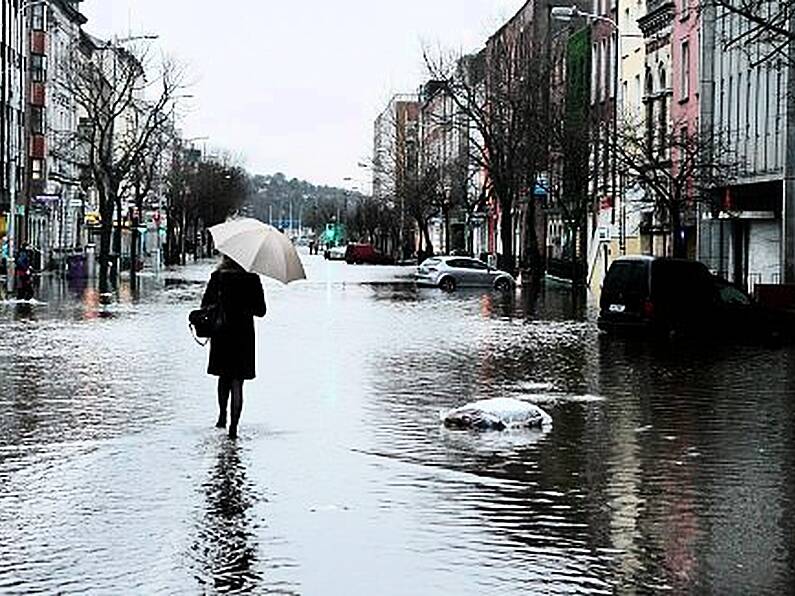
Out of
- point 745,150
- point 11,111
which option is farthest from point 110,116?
point 745,150

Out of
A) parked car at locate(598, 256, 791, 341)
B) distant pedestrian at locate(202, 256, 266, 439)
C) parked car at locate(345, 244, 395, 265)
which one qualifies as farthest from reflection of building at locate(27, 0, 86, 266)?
distant pedestrian at locate(202, 256, 266, 439)

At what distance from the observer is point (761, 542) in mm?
10633

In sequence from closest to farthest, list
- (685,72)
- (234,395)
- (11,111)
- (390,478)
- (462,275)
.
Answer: (390,478)
(234,395)
(685,72)
(462,275)
(11,111)

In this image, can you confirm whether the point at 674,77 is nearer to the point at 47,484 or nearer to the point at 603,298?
the point at 603,298

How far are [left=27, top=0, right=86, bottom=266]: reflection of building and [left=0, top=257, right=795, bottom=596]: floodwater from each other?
6527 centimetres

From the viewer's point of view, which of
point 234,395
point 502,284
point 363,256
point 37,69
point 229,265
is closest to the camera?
point 234,395

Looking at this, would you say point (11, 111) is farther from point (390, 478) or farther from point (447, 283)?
point (390, 478)

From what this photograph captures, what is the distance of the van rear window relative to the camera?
1353 inches

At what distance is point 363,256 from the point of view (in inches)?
4926

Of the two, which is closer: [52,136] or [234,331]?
[234,331]

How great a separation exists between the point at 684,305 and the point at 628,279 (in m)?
1.29

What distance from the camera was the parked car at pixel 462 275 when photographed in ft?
230

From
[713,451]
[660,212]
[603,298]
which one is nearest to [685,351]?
[603,298]

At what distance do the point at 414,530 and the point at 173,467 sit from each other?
350 cm
